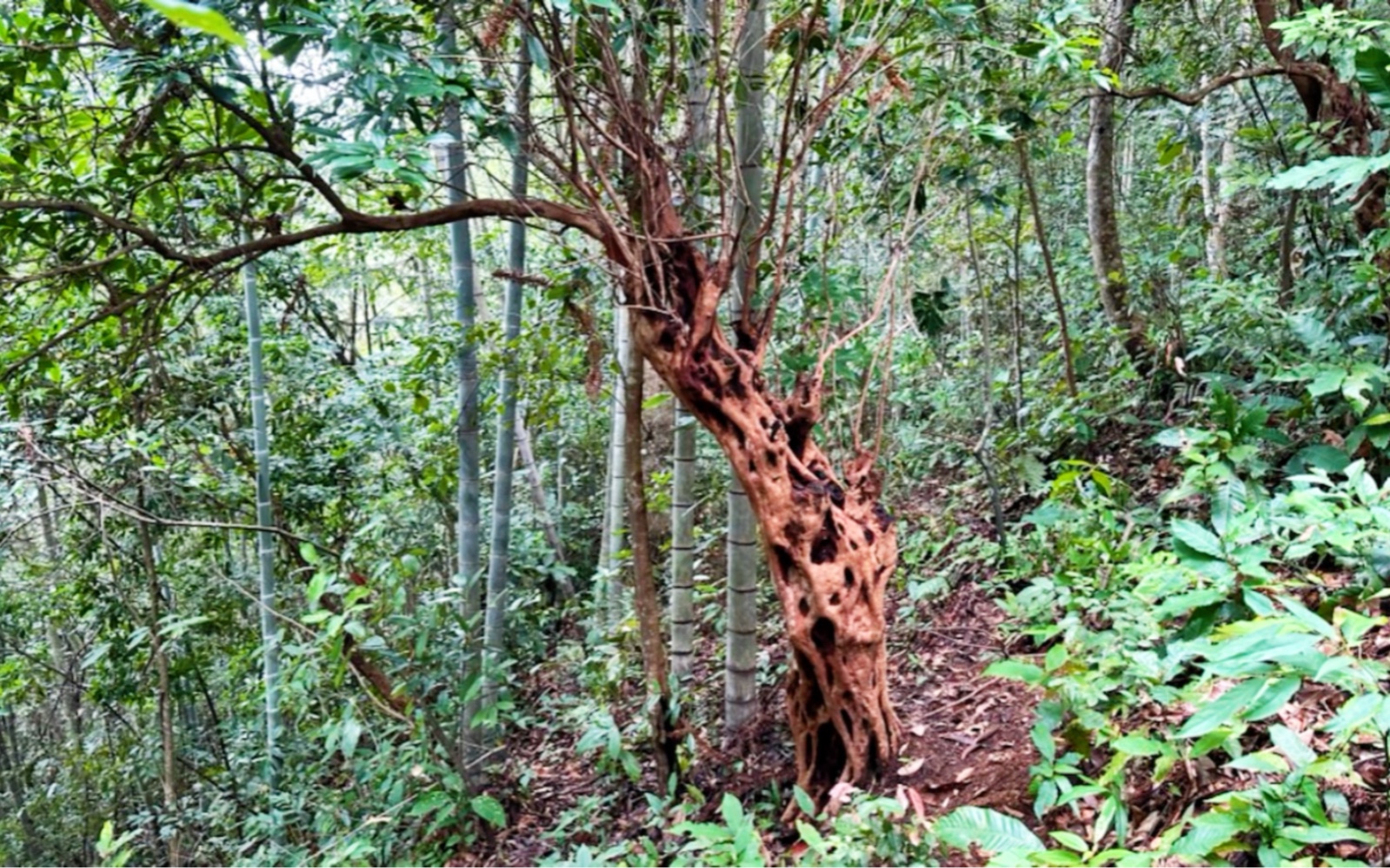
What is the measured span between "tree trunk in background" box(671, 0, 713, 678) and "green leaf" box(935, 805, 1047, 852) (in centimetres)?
136

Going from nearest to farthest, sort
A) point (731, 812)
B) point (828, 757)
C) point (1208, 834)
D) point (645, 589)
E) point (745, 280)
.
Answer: point (1208, 834) < point (731, 812) < point (828, 757) < point (745, 280) < point (645, 589)

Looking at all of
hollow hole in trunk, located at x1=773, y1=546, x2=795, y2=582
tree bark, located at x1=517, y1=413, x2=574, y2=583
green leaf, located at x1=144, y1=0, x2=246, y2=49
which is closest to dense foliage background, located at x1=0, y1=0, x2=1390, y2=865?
green leaf, located at x1=144, y1=0, x2=246, y2=49

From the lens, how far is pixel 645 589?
2871mm

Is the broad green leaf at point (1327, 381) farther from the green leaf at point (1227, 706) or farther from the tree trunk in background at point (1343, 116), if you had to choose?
the green leaf at point (1227, 706)

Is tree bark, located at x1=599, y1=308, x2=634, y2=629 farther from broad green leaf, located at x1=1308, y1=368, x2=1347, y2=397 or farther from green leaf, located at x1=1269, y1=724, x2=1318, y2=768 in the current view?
green leaf, located at x1=1269, y1=724, x2=1318, y2=768

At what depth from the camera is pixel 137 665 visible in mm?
5039

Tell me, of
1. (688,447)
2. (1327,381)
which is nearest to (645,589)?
(688,447)

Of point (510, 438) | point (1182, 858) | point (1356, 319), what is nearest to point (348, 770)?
point (510, 438)

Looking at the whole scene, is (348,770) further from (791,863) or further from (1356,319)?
(1356,319)

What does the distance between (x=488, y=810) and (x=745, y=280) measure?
2015 mm

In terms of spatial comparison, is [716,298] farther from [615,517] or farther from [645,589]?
[615,517]

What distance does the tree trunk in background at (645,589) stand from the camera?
2.80 meters

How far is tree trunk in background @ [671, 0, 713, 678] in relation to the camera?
2621 mm

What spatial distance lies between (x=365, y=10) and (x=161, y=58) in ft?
1.71
